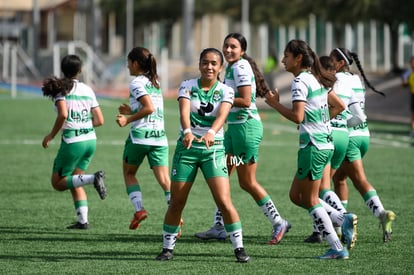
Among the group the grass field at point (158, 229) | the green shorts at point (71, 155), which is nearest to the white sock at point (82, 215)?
the grass field at point (158, 229)

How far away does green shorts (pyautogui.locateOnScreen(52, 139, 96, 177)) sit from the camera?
1273cm

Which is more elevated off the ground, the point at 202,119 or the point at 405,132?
the point at 202,119

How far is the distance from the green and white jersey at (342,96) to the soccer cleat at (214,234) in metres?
1.79

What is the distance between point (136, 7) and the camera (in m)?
86.7

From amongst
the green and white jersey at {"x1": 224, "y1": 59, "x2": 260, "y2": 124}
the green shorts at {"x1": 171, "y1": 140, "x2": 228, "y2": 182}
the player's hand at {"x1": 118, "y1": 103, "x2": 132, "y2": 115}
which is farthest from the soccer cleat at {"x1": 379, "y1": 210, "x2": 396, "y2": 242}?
the player's hand at {"x1": 118, "y1": 103, "x2": 132, "y2": 115}

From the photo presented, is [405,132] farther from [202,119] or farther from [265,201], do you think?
[202,119]

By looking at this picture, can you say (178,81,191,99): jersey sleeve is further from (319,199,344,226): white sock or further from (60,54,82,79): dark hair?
(60,54,82,79): dark hair

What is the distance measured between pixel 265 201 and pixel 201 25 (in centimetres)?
7806

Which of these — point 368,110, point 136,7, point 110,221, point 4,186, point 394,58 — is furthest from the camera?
point 136,7

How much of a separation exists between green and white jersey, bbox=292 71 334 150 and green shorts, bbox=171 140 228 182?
932 mm

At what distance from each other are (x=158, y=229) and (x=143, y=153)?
49.1 inches

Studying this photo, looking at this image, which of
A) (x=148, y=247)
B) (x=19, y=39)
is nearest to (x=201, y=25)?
(x=19, y=39)

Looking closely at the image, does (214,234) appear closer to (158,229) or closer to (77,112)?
(158,229)

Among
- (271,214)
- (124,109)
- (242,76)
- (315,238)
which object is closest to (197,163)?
(124,109)
